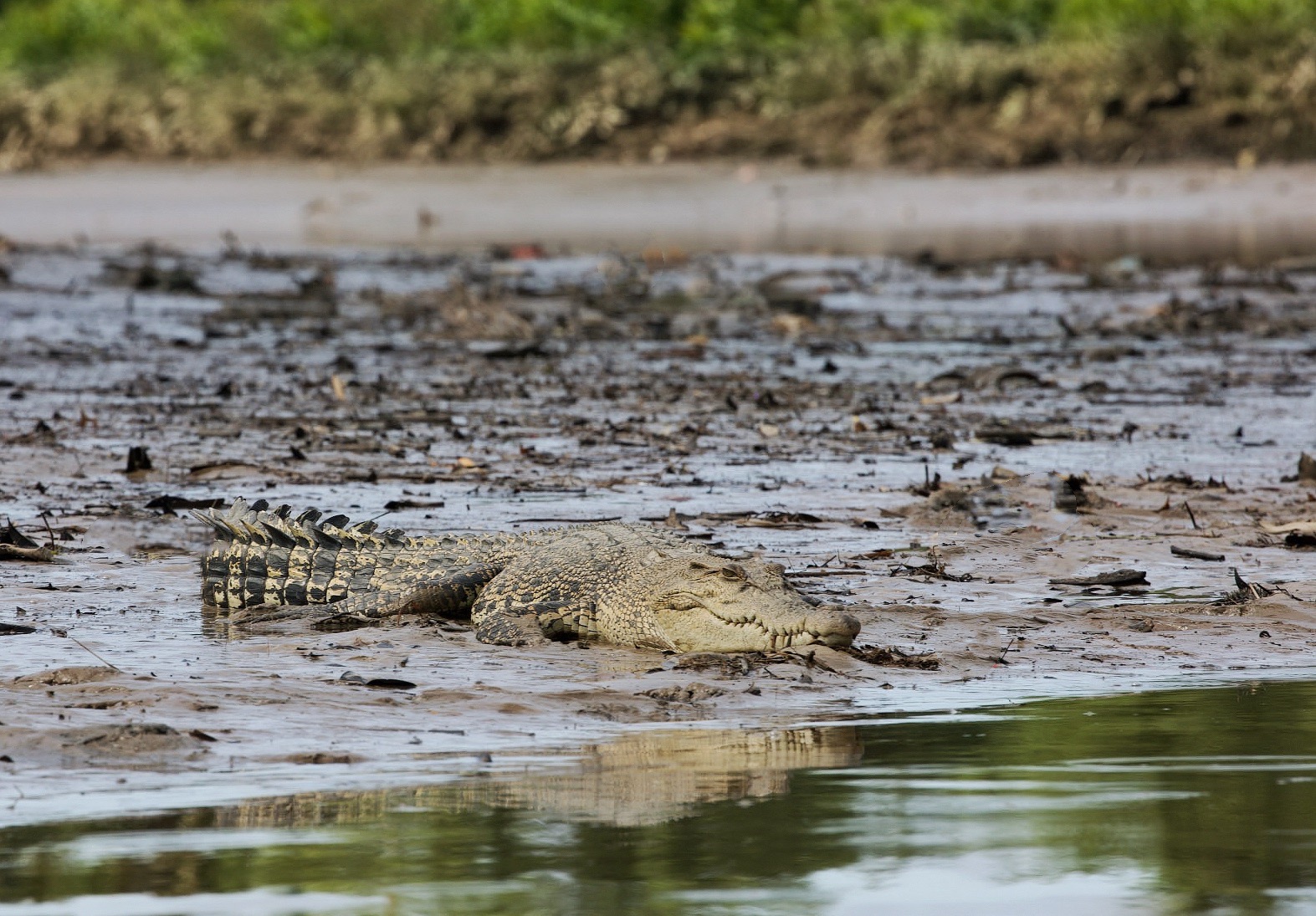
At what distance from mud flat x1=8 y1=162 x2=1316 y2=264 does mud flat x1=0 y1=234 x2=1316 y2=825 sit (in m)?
5.64

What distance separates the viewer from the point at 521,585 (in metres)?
6.76

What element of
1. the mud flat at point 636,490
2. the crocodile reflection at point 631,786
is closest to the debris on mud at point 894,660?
the mud flat at point 636,490

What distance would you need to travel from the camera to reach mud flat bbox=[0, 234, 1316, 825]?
5566 mm

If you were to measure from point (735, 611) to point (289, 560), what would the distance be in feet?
5.63

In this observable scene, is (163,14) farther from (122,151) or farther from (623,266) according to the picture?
(623,266)

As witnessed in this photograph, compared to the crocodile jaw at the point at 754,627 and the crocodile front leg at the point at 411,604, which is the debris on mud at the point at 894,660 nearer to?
the crocodile jaw at the point at 754,627

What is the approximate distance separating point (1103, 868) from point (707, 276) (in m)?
16.6

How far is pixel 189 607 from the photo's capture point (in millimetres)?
7090

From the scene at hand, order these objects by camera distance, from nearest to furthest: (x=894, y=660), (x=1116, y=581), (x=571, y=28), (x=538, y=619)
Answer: (x=894, y=660), (x=538, y=619), (x=1116, y=581), (x=571, y=28)

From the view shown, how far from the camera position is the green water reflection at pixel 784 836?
392cm

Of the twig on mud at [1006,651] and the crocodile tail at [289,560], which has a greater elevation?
the crocodile tail at [289,560]

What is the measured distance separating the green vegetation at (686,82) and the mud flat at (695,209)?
690 mm

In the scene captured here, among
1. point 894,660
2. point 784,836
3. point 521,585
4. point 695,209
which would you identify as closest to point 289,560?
point 521,585

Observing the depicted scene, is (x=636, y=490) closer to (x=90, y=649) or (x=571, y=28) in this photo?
(x=90, y=649)
